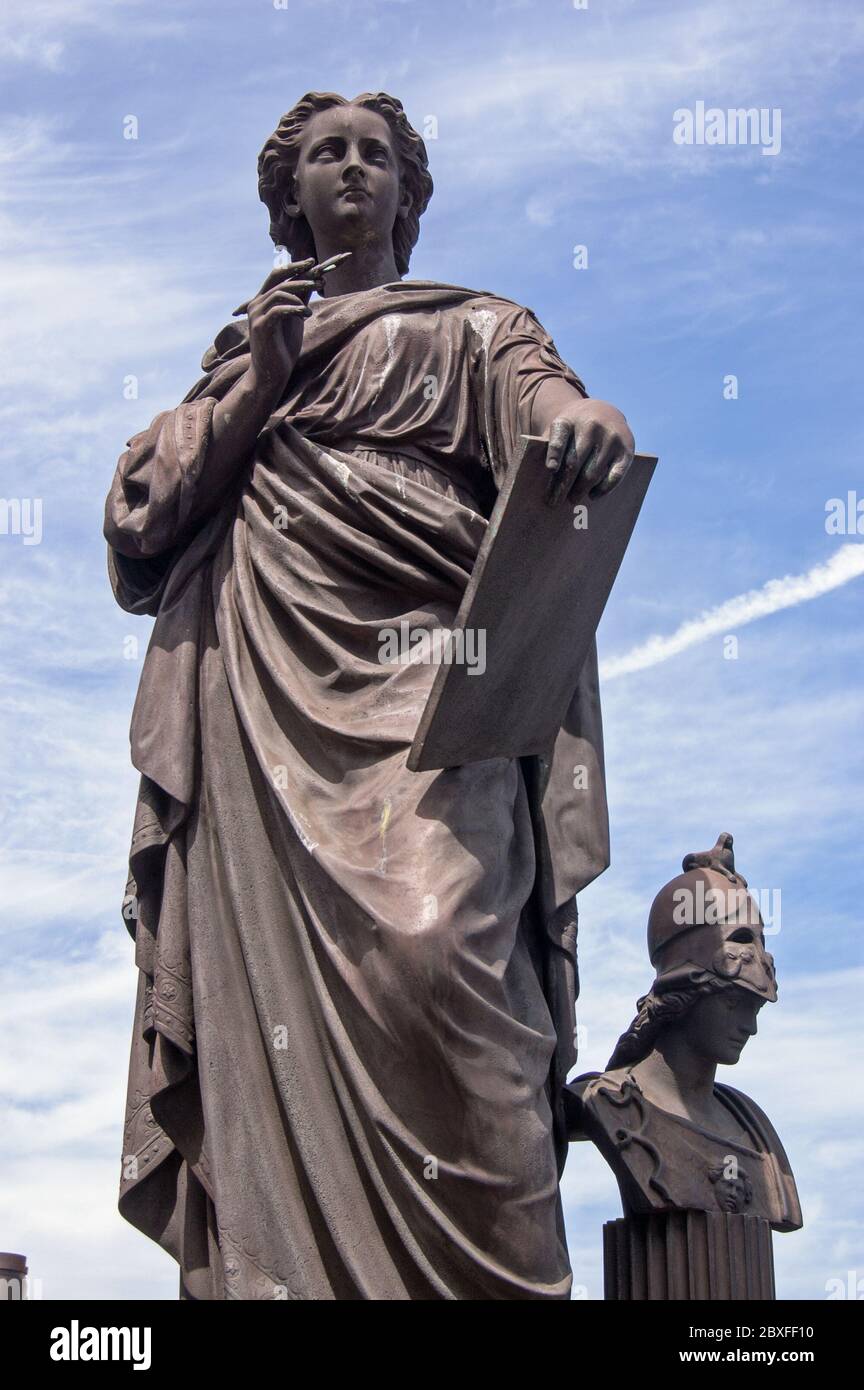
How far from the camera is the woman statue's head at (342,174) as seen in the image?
10945 mm

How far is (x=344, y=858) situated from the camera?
946cm

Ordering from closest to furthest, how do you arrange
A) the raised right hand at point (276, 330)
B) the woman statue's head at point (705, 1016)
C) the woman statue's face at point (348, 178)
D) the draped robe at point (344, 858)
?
the draped robe at point (344, 858) < the raised right hand at point (276, 330) < the woman statue's head at point (705, 1016) < the woman statue's face at point (348, 178)

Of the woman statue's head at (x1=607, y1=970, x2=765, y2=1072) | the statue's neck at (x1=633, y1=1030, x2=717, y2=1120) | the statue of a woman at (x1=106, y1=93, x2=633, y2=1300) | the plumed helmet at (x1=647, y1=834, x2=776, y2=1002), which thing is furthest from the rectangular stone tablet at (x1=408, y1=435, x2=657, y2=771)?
the statue's neck at (x1=633, y1=1030, x2=717, y2=1120)

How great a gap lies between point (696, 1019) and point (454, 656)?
2200mm

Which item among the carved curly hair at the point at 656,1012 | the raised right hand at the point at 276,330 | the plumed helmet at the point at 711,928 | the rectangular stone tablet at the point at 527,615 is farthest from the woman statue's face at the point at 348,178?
the carved curly hair at the point at 656,1012

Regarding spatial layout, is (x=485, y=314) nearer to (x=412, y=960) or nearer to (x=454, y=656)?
(x=454, y=656)

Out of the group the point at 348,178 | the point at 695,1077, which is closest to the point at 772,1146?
the point at 695,1077

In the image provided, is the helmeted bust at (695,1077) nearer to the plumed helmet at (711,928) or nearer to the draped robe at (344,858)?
the plumed helmet at (711,928)

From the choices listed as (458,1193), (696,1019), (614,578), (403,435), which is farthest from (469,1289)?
(403,435)

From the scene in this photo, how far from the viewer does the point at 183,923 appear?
9.82m

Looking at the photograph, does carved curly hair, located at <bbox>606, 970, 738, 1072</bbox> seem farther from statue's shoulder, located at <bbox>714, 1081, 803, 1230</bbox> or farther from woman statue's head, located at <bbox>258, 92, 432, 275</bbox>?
woman statue's head, located at <bbox>258, 92, 432, 275</bbox>

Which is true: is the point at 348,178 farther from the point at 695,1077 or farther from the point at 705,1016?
the point at 695,1077

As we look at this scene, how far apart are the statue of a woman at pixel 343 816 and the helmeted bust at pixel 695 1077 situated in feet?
1.23

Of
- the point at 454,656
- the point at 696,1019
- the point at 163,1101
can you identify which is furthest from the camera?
the point at 696,1019
